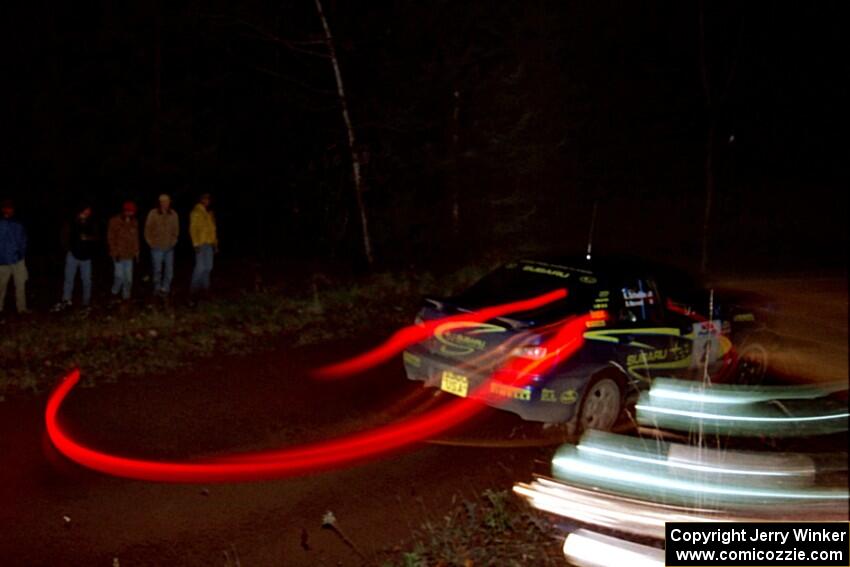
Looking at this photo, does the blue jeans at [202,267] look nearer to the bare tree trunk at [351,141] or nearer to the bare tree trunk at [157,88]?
the bare tree trunk at [351,141]

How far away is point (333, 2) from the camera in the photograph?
691 inches

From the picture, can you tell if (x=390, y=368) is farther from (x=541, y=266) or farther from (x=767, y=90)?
(x=767, y=90)

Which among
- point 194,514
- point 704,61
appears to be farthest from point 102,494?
point 704,61

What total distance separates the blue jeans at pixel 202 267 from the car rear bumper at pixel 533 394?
24.2ft

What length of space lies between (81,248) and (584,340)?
8.18 meters

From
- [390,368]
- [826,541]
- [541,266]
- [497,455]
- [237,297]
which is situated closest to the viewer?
[826,541]

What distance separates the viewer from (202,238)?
13.5 metres

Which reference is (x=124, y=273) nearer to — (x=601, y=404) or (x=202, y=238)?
(x=202, y=238)

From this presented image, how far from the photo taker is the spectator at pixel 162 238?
13.2 meters

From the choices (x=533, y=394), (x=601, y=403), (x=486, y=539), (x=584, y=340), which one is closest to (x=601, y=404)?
(x=601, y=403)

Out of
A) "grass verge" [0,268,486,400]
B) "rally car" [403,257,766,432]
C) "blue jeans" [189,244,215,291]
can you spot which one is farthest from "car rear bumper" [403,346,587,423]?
"blue jeans" [189,244,215,291]

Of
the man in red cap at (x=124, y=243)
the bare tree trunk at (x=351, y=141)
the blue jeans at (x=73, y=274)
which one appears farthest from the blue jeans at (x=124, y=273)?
the bare tree trunk at (x=351, y=141)

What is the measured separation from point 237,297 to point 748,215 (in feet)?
79.9

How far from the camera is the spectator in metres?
13.2
